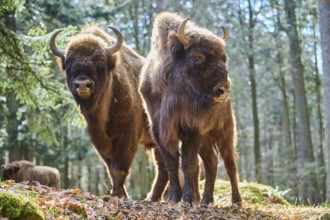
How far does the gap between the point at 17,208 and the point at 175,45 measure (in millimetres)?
4265

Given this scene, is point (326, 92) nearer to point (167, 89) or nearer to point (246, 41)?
point (167, 89)

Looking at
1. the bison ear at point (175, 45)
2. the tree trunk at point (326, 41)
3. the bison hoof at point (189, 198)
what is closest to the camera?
the bison hoof at point (189, 198)

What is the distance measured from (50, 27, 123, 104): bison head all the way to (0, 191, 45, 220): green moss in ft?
13.1

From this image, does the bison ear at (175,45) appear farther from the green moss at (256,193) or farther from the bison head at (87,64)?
the green moss at (256,193)

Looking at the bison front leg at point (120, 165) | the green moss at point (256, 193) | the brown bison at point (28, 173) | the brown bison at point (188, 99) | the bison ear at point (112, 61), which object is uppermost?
the bison ear at point (112, 61)

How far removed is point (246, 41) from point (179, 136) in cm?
1622

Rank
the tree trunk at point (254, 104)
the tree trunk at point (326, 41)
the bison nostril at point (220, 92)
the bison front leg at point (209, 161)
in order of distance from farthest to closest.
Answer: the tree trunk at point (254, 104) → the bison front leg at point (209, 161) → the tree trunk at point (326, 41) → the bison nostril at point (220, 92)

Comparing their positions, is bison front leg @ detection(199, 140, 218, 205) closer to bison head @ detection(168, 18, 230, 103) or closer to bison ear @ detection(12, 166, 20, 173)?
bison head @ detection(168, 18, 230, 103)

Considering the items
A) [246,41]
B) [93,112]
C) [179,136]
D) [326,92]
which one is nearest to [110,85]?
[93,112]

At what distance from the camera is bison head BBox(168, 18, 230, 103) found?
730 centimetres

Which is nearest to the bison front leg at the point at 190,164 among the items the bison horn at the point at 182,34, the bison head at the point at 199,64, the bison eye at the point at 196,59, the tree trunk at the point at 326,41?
the bison head at the point at 199,64

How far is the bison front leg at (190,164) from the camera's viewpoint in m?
7.47

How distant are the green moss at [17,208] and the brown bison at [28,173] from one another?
32.8ft

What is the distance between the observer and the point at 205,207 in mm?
7242
